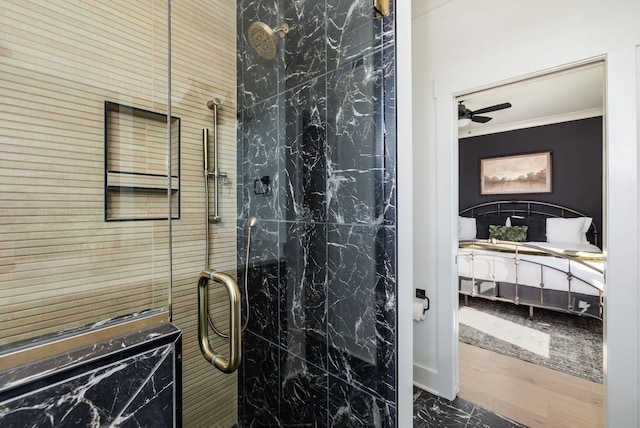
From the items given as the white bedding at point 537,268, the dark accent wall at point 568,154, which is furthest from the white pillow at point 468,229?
the white bedding at point 537,268

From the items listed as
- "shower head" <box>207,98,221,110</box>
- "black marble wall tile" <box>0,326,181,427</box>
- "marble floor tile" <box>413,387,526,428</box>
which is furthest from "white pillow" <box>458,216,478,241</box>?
"black marble wall tile" <box>0,326,181,427</box>

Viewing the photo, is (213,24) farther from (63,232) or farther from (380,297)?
(380,297)

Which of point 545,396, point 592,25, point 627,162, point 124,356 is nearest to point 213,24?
point 124,356

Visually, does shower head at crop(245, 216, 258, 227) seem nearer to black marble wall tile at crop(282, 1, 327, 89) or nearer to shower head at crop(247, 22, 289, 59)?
black marble wall tile at crop(282, 1, 327, 89)

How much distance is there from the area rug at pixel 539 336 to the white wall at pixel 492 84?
1.09 meters

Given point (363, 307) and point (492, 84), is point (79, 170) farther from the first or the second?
point (492, 84)

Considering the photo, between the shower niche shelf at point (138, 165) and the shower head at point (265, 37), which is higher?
the shower head at point (265, 37)

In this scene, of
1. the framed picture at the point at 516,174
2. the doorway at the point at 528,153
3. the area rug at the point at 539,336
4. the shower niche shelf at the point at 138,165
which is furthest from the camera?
the framed picture at the point at 516,174

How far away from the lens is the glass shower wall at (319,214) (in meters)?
1.19

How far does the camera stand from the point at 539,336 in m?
3.06

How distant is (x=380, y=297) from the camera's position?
1200mm

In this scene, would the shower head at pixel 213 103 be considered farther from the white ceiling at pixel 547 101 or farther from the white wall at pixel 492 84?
the white ceiling at pixel 547 101

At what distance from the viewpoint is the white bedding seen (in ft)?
10.5

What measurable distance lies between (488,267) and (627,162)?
2.76m
